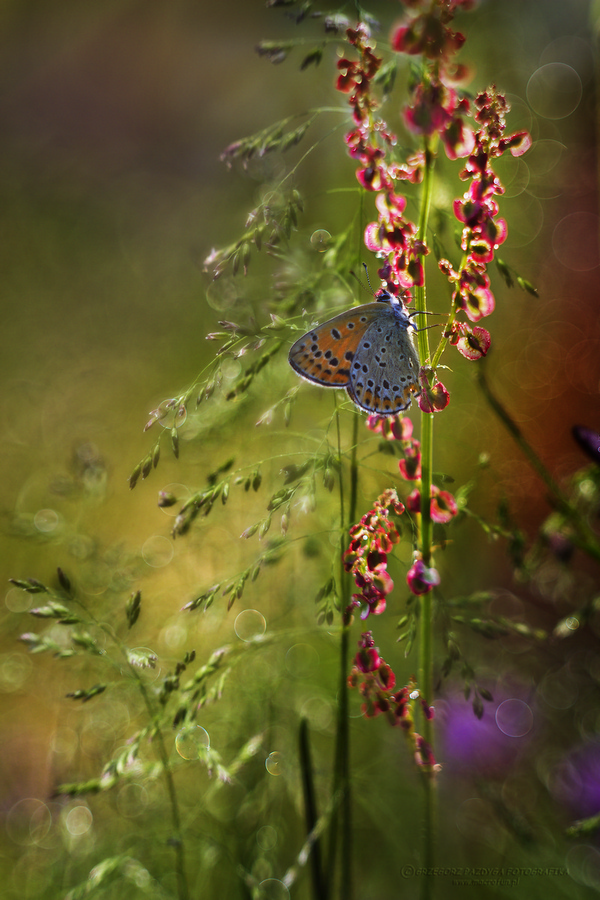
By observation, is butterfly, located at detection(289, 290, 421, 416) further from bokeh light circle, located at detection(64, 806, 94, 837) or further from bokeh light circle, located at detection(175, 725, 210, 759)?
bokeh light circle, located at detection(64, 806, 94, 837)

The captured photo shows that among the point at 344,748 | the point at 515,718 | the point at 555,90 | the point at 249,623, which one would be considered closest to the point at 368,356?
the point at 344,748

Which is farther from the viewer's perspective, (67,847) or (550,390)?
(550,390)

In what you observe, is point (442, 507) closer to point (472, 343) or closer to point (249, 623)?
point (472, 343)

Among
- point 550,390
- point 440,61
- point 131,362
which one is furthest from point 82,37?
point 440,61

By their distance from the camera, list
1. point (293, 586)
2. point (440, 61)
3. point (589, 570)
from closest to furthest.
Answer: point (440, 61), point (293, 586), point (589, 570)

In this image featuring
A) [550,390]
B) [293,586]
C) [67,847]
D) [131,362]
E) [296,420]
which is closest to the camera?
[67,847]

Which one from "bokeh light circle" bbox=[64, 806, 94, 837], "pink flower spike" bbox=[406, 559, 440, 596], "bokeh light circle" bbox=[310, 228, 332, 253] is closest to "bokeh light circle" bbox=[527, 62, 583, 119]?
"bokeh light circle" bbox=[310, 228, 332, 253]

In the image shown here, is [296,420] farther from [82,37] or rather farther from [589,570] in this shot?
[82,37]
